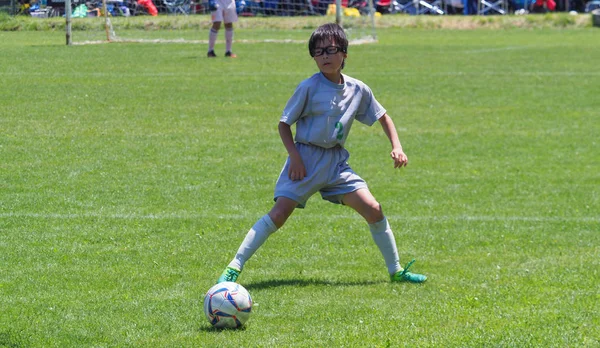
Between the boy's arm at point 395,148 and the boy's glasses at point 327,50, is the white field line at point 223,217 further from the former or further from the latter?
the boy's glasses at point 327,50

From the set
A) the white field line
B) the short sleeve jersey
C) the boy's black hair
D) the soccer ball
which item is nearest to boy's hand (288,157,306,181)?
the short sleeve jersey

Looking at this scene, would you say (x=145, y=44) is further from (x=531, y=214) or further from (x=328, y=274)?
(x=328, y=274)

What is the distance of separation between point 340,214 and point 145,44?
1650 centimetres

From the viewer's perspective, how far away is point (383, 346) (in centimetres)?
522

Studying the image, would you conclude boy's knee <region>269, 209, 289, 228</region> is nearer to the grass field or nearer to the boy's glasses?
the grass field

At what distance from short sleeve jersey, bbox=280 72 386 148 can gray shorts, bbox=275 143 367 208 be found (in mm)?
64

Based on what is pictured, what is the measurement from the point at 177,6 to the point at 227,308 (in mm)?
23979

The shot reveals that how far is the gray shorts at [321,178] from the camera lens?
6.52 m

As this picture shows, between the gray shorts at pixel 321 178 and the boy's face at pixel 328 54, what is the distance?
527 millimetres

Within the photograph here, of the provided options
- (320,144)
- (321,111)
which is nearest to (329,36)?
(321,111)

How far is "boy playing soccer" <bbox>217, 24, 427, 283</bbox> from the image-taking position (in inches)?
253

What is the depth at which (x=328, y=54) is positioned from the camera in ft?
21.1

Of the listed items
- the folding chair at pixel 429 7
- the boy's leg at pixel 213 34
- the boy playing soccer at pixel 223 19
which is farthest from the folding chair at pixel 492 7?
the boy's leg at pixel 213 34

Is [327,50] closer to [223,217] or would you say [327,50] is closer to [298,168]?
[298,168]
